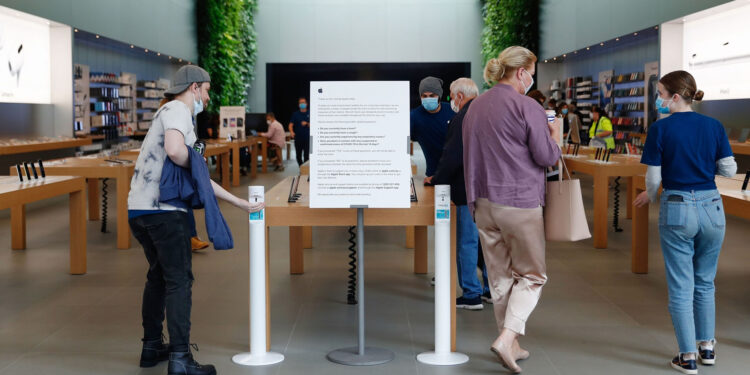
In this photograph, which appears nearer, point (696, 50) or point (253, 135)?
point (696, 50)

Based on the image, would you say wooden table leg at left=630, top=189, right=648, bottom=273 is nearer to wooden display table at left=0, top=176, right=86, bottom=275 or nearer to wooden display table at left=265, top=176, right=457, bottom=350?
wooden display table at left=265, top=176, right=457, bottom=350

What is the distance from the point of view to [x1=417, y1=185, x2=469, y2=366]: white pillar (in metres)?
3.78

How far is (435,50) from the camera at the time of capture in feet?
73.9

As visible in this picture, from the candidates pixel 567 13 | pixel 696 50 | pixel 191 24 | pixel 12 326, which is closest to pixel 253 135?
pixel 191 24

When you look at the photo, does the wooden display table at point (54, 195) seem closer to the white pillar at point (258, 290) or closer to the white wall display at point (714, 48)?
the white pillar at point (258, 290)

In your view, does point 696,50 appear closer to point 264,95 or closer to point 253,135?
point 253,135

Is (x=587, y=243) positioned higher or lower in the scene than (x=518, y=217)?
lower

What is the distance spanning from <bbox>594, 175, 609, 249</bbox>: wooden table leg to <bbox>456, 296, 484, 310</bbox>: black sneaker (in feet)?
8.63

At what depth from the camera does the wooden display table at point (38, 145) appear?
35.1 feet

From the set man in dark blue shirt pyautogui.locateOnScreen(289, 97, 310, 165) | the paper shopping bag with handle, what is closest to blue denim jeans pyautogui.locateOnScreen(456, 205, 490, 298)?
the paper shopping bag with handle

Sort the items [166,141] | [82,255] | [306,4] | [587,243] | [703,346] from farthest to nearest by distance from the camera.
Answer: [306,4]
[587,243]
[82,255]
[703,346]
[166,141]

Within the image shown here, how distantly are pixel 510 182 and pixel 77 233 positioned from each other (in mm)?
3662

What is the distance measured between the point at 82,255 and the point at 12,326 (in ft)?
4.96

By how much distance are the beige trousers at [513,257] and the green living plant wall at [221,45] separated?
1662 cm
